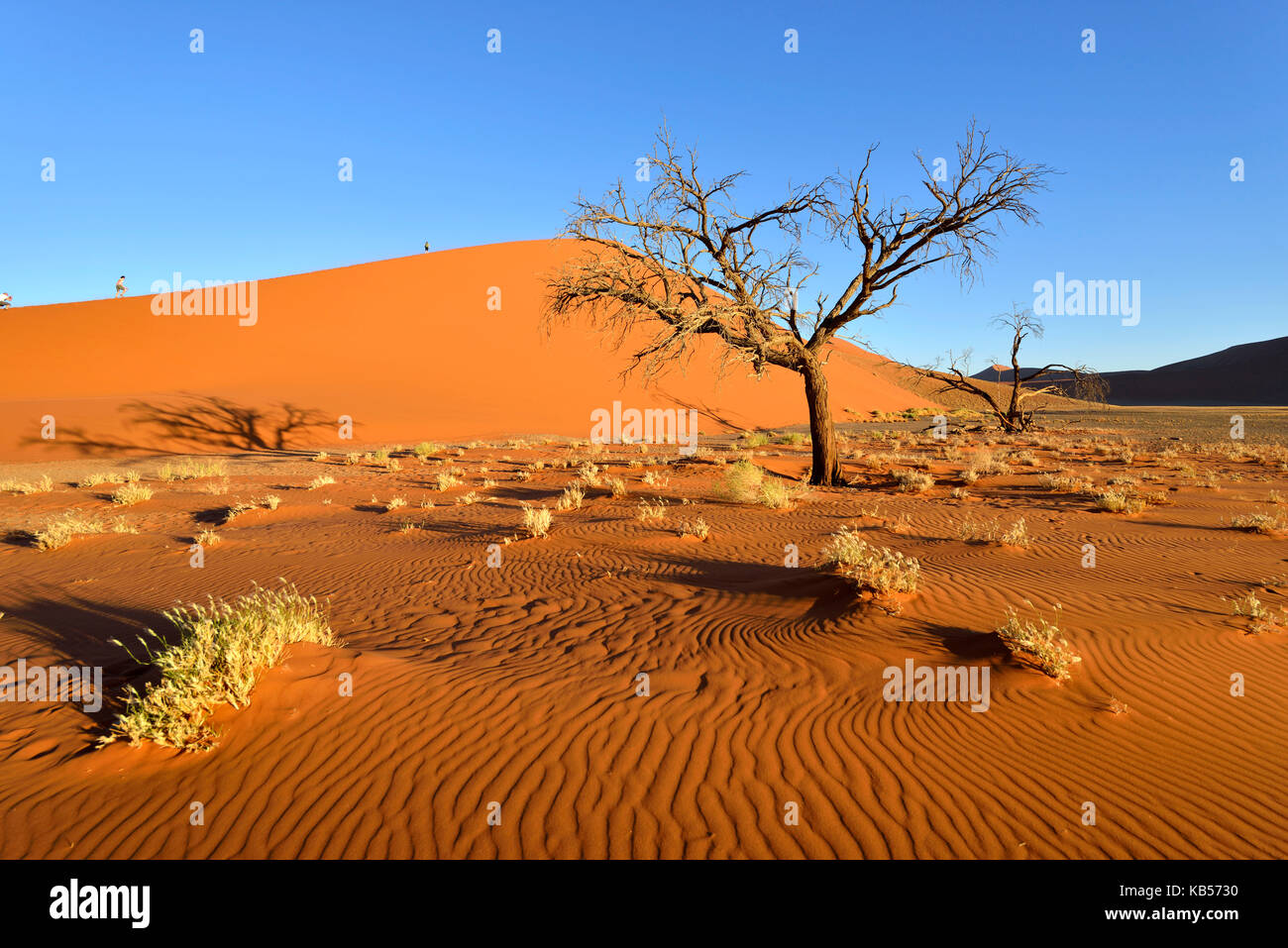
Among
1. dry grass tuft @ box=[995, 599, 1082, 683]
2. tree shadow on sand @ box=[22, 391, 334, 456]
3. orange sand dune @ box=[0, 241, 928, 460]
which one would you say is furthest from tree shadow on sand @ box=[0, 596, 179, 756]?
orange sand dune @ box=[0, 241, 928, 460]

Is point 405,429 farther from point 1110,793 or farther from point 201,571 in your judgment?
point 1110,793

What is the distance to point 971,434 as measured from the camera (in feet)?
90.9

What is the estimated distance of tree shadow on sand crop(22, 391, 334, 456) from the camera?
2322cm

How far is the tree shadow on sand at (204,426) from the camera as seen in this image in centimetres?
2322

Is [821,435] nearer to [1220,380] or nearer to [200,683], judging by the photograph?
[200,683]

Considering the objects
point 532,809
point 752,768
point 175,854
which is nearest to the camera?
point 175,854

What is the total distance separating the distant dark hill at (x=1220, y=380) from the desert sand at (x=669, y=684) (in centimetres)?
7620

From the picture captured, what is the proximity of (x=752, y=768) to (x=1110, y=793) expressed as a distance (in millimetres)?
1892

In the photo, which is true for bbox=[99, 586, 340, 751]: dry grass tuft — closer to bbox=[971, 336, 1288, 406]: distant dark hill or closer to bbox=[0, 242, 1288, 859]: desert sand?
bbox=[0, 242, 1288, 859]: desert sand

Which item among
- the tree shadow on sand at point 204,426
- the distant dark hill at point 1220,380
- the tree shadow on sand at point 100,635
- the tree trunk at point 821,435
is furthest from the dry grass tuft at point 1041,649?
the distant dark hill at point 1220,380

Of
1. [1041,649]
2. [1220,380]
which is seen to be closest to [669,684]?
[1041,649]

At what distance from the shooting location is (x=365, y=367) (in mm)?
36625

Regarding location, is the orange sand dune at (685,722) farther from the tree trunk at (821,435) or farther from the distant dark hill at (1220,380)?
the distant dark hill at (1220,380)
